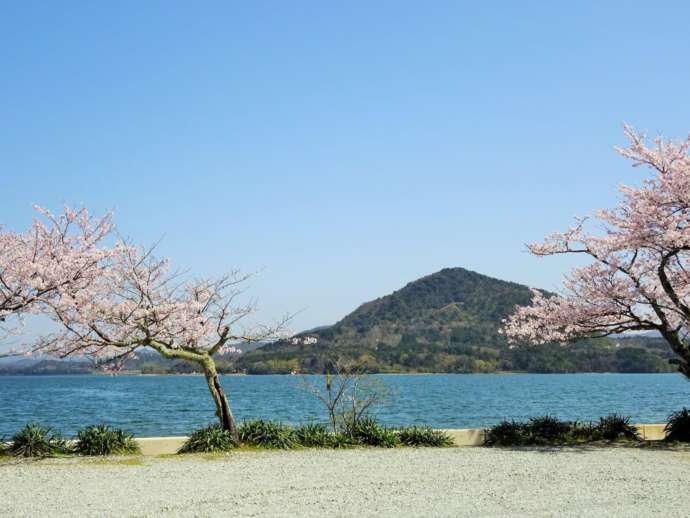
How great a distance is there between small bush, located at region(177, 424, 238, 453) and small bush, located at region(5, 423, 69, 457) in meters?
2.40

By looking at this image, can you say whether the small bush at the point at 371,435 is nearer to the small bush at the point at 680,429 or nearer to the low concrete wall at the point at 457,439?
the low concrete wall at the point at 457,439

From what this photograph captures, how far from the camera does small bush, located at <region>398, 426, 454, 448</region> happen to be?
1520 centimetres

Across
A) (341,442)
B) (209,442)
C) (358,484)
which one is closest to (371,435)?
(341,442)

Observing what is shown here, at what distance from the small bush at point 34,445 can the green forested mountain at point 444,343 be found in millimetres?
71977

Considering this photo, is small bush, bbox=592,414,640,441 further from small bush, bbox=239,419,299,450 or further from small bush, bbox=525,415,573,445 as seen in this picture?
small bush, bbox=239,419,299,450

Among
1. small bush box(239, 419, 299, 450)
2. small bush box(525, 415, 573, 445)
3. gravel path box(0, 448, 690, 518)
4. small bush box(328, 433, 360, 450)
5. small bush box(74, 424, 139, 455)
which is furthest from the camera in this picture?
small bush box(525, 415, 573, 445)

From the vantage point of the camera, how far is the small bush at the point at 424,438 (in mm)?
15203

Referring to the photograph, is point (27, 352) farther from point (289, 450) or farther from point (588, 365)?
point (588, 365)

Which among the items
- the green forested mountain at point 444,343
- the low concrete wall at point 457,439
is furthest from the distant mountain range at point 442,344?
the low concrete wall at point 457,439

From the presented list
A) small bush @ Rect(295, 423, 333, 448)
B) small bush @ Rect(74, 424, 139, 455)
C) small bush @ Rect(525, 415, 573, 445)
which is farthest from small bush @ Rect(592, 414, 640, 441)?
small bush @ Rect(74, 424, 139, 455)

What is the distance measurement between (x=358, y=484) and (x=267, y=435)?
4.89 meters

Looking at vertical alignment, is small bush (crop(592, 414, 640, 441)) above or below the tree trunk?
below

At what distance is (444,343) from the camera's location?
136875 mm

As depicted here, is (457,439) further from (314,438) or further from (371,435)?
(314,438)
